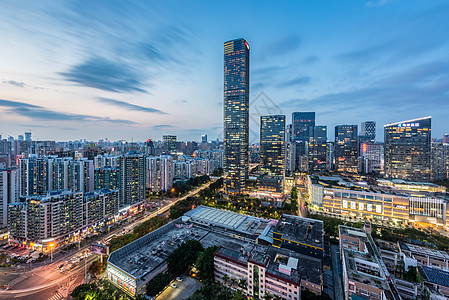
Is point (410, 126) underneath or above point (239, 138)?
above

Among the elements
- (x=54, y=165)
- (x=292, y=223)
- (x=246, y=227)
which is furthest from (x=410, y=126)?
(x=54, y=165)

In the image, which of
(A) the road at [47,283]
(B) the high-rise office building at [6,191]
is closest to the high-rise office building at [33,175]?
(B) the high-rise office building at [6,191]

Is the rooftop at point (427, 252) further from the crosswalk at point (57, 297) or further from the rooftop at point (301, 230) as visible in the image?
→ the crosswalk at point (57, 297)

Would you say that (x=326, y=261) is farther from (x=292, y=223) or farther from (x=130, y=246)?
(x=130, y=246)

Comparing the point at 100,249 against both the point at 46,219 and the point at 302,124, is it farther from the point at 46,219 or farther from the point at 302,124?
the point at 302,124

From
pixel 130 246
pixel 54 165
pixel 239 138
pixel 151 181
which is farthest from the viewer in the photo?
pixel 151 181

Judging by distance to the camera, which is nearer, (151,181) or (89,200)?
(89,200)

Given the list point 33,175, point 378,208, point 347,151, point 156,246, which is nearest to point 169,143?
point 33,175
